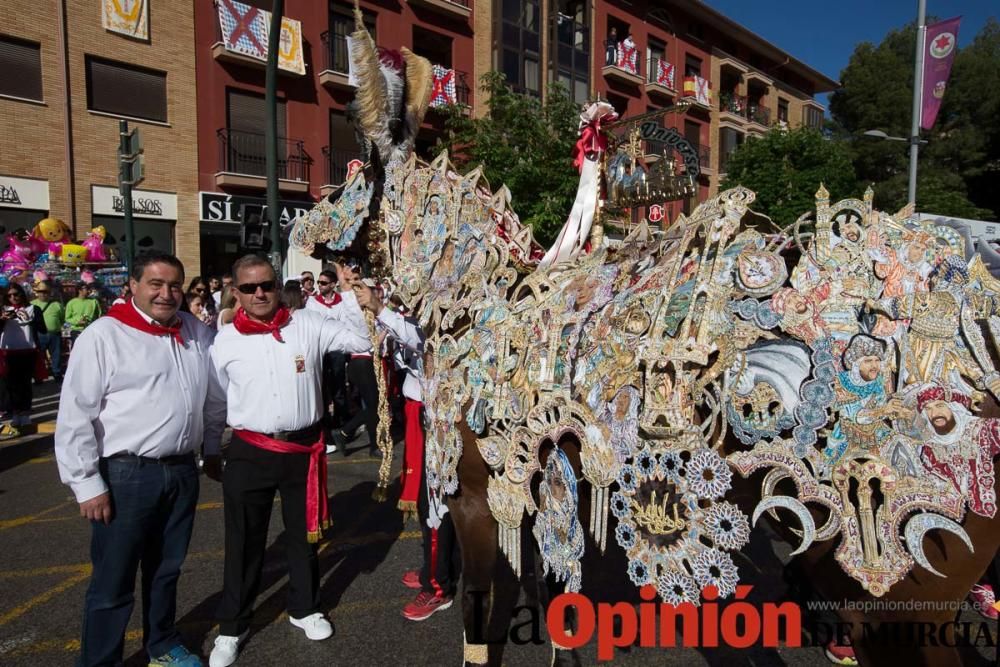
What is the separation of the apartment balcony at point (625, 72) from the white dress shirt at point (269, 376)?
69.0 feet

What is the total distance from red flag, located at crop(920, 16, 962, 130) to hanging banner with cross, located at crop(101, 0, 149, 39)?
53.9 feet

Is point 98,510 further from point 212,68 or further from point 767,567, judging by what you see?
point 212,68

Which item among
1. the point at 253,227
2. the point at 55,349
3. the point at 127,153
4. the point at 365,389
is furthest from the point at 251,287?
the point at 55,349

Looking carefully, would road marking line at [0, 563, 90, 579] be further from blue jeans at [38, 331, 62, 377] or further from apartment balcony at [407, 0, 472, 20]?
apartment balcony at [407, 0, 472, 20]

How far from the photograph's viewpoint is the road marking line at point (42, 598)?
3.08 metres

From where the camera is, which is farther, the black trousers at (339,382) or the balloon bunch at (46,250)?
the balloon bunch at (46,250)

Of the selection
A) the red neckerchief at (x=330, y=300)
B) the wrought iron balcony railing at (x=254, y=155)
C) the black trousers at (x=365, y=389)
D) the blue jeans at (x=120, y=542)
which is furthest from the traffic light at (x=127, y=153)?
the blue jeans at (x=120, y=542)

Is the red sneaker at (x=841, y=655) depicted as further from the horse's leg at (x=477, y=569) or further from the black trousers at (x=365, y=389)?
the black trousers at (x=365, y=389)

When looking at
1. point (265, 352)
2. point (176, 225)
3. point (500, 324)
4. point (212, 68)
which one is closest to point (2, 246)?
point (176, 225)

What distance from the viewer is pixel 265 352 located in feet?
8.97

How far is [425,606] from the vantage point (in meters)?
3.12

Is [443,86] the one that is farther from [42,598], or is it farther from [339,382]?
[42,598]

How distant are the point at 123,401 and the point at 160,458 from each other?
0.28 metres

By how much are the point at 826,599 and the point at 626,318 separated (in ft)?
3.37
